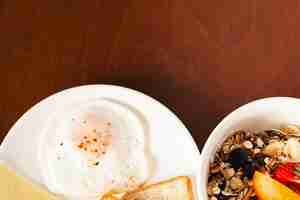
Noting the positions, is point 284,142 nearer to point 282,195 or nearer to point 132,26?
point 282,195

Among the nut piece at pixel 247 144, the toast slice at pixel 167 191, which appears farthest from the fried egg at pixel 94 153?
the nut piece at pixel 247 144

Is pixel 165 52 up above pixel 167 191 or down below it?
above

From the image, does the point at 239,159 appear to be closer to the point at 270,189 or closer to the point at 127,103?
the point at 270,189

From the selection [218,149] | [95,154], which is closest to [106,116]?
[95,154]

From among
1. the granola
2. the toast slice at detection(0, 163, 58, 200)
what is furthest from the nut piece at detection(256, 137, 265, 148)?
the toast slice at detection(0, 163, 58, 200)

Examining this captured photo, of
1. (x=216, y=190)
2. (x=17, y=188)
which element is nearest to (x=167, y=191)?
(x=216, y=190)

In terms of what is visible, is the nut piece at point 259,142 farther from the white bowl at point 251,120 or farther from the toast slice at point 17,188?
the toast slice at point 17,188
